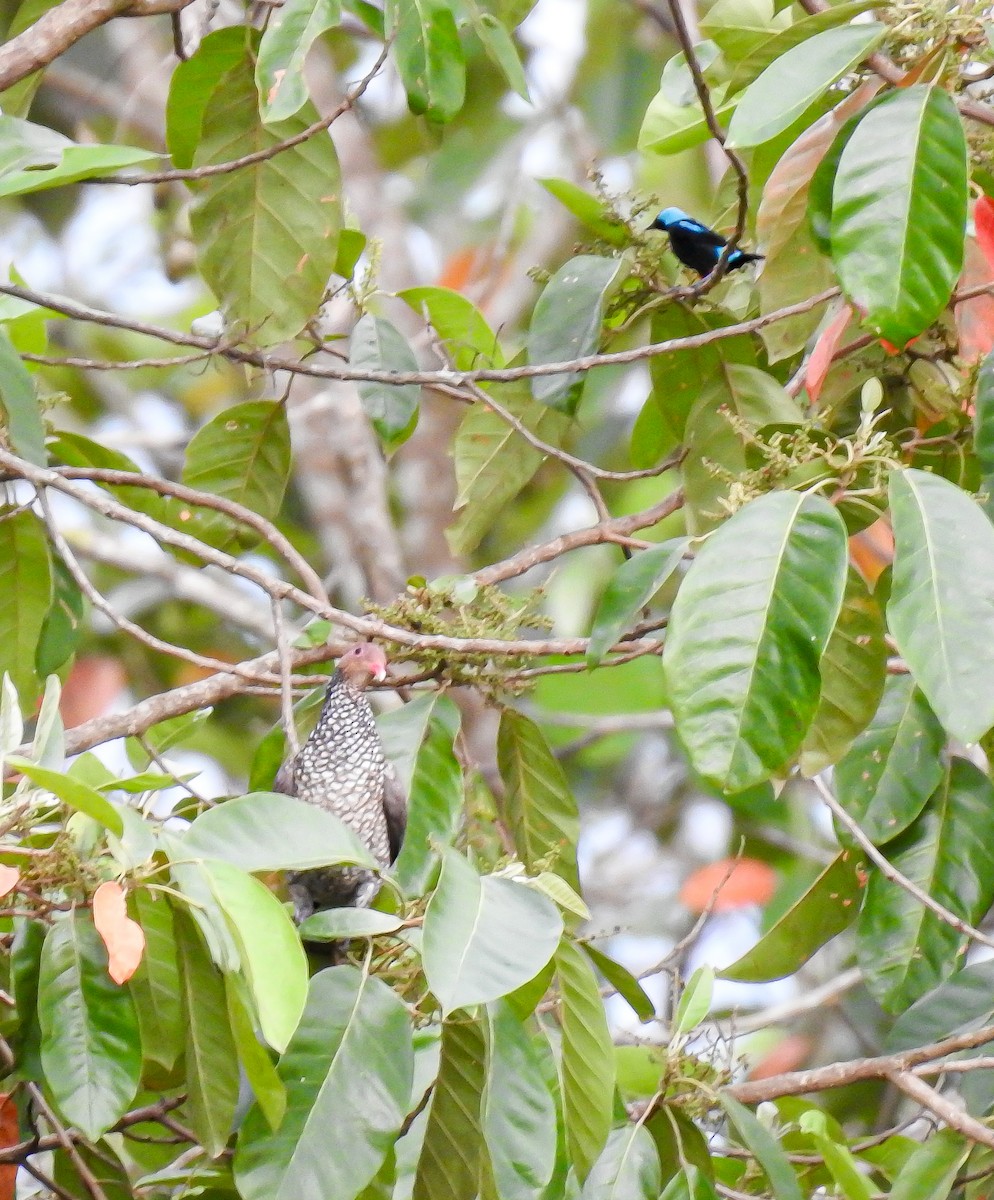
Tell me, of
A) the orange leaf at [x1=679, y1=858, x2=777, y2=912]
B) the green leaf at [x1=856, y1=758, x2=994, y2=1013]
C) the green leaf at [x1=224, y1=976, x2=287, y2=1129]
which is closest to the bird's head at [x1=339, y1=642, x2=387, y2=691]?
the green leaf at [x1=856, y1=758, x2=994, y2=1013]

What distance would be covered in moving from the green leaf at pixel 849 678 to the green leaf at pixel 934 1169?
484mm

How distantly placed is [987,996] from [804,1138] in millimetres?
397

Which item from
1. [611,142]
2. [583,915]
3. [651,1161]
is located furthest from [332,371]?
[611,142]

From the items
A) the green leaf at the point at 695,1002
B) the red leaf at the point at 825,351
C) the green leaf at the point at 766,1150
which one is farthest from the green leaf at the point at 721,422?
the green leaf at the point at 766,1150

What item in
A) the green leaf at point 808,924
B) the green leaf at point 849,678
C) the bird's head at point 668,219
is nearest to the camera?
the green leaf at point 849,678

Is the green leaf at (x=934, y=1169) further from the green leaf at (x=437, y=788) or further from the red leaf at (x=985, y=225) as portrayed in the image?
the red leaf at (x=985, y=225)

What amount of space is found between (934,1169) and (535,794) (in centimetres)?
78

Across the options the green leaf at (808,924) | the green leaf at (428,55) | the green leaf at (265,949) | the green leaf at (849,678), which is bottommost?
the green leaf at (808,924)

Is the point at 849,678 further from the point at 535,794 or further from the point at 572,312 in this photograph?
the point at 572,312

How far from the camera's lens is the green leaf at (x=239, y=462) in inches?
108

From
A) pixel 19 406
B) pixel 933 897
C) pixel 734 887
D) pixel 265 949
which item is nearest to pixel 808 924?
pixel 933 897

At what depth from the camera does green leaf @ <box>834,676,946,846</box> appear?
2207 millimetres

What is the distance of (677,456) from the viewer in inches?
103

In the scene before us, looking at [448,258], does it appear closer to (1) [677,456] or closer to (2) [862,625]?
(1) [677,456]
